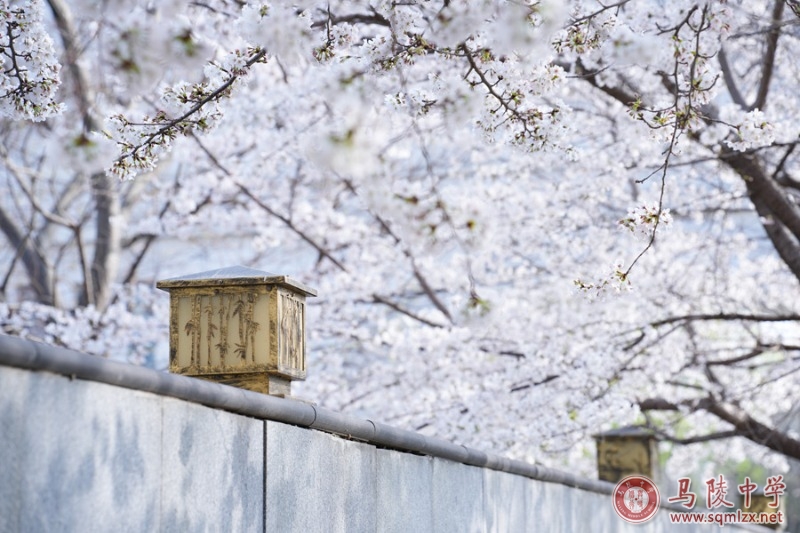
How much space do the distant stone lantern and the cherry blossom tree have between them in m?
0.46

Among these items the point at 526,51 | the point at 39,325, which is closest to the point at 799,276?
the point at 526,51

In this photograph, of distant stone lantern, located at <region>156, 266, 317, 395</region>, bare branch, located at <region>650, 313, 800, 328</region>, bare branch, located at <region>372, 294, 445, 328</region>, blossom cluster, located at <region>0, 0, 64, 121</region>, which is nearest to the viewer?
distant stone lantern, located at <region>156, 266, 317, 395</region>

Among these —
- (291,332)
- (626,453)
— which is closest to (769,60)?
(626,453)

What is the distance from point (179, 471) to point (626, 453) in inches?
249

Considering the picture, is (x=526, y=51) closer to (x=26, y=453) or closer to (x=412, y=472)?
(x=412, y=472)

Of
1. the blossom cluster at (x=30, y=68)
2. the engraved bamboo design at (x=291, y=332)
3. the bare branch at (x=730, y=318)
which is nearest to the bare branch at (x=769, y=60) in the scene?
the bare branch at (x=730, y=318)

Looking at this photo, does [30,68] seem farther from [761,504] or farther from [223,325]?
[761,504]

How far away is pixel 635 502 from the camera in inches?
274

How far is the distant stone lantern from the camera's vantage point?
3.31 m

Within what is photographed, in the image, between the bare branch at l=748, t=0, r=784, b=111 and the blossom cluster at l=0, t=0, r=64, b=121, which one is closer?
the blossom cluster at l=0, t=0, r=64, b=121

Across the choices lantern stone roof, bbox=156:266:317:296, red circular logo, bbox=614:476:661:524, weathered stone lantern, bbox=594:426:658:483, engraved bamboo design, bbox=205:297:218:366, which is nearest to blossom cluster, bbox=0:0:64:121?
lantern stone roof, bbox=156:266:317:296

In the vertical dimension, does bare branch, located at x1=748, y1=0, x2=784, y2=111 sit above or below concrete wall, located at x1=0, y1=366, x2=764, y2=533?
above

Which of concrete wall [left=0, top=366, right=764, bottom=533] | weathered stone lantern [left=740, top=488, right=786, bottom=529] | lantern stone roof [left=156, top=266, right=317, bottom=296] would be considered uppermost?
lantern stone roof [left=156, top=266, right=317, bottom=296]

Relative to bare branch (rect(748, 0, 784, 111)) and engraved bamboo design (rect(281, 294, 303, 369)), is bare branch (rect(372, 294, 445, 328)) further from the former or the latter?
engraved bamboo design (rect(281, 294, 303, 369))
